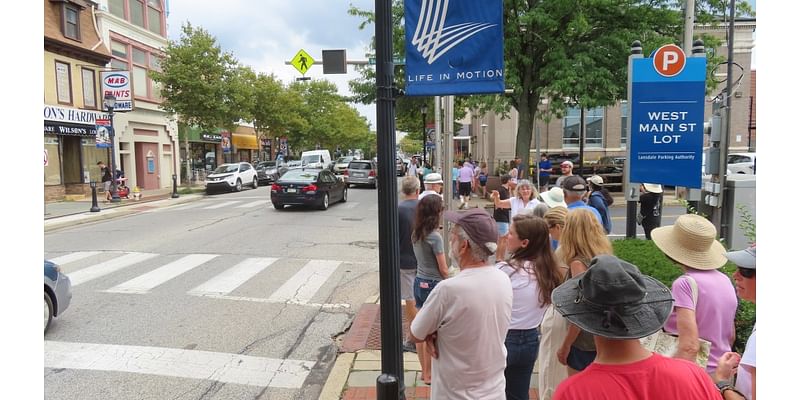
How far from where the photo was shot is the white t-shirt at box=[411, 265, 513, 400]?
2.56 meters

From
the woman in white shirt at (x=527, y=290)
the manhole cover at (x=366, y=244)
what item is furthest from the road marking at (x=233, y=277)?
the woman in white shirt at (x=527, y=290)

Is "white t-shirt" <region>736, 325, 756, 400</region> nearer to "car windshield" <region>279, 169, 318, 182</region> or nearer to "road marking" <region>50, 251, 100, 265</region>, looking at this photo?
"road marking" <region>50, 251, 100, 265</region>

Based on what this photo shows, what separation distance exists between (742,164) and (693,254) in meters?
23.7

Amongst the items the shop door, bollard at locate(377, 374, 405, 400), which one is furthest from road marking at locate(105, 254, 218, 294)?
the shop door

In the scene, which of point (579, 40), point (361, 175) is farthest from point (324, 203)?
point (361, 175)

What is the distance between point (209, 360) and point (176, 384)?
524 millimetres

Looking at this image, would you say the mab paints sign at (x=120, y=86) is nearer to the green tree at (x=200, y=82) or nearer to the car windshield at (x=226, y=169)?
the green tree at (x=200, y=82)

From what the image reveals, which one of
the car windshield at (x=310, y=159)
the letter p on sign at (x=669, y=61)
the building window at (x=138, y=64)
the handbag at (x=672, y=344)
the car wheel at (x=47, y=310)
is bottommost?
the car wheel at (x=47, y=310)

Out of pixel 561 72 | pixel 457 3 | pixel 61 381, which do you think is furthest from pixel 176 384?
pixel 561 72

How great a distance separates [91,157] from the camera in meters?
24.6

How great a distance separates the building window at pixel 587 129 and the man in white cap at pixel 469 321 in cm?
3213

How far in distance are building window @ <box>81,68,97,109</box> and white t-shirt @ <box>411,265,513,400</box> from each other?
87.7 ft

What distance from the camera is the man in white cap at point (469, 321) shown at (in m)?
2.57

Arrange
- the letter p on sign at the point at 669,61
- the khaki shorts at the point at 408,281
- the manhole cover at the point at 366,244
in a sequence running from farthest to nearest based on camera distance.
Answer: the manhole cover at the point at 366,244, the letter p on sign at the point at 669,61, the khaki shorts at the point at 408,281
